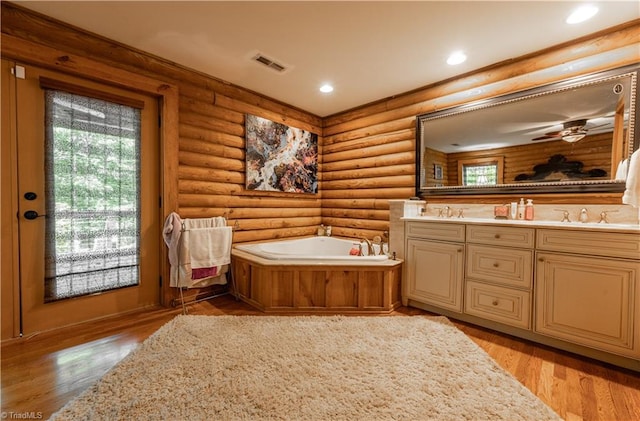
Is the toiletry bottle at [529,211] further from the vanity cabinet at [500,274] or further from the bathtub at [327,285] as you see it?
the bathtub at [327,285]

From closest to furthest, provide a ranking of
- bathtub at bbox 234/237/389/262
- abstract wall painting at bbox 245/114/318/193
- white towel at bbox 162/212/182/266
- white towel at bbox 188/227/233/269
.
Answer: white towel at bbox 162/212/182/266 < white towel at bbox 188/227/233/269 < bathtub at bbox 234/237/389/262 < abstract wall painting at bbox 245/114/318/193

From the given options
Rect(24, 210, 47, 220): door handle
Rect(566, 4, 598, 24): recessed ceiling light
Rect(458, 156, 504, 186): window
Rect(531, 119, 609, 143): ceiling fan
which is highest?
Rect(566, 4, 598, 24): recessed ceiling light

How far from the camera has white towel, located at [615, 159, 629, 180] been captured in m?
2.10

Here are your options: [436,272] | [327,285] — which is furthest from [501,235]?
[327,285]

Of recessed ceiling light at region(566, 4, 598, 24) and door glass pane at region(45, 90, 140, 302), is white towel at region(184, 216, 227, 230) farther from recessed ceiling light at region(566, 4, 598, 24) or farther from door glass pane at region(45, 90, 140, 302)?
recessed ceiling light at region(566, 4, 598, 24)

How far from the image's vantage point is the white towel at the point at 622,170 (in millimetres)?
2102

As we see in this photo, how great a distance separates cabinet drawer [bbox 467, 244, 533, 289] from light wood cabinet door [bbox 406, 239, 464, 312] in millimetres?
106

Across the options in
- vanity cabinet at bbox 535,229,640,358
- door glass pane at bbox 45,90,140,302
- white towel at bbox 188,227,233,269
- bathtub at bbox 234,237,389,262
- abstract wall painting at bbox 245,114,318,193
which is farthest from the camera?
abstract wall painting at bbox 245,114,318,193

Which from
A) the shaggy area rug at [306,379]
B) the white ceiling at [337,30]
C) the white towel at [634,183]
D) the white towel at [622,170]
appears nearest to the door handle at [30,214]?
the shaggy area rug at [306,379]

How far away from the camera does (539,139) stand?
8.32ft

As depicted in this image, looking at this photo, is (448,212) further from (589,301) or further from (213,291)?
(213,291)

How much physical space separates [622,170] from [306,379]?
284cm

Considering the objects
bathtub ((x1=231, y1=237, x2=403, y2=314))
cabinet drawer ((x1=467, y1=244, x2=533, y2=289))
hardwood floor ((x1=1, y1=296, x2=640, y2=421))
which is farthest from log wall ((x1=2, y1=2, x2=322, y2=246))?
cabinet drawer ((x1=467, y1=244, x2=533, y2=289))

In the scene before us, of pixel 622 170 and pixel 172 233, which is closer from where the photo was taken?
pixel 622 170
